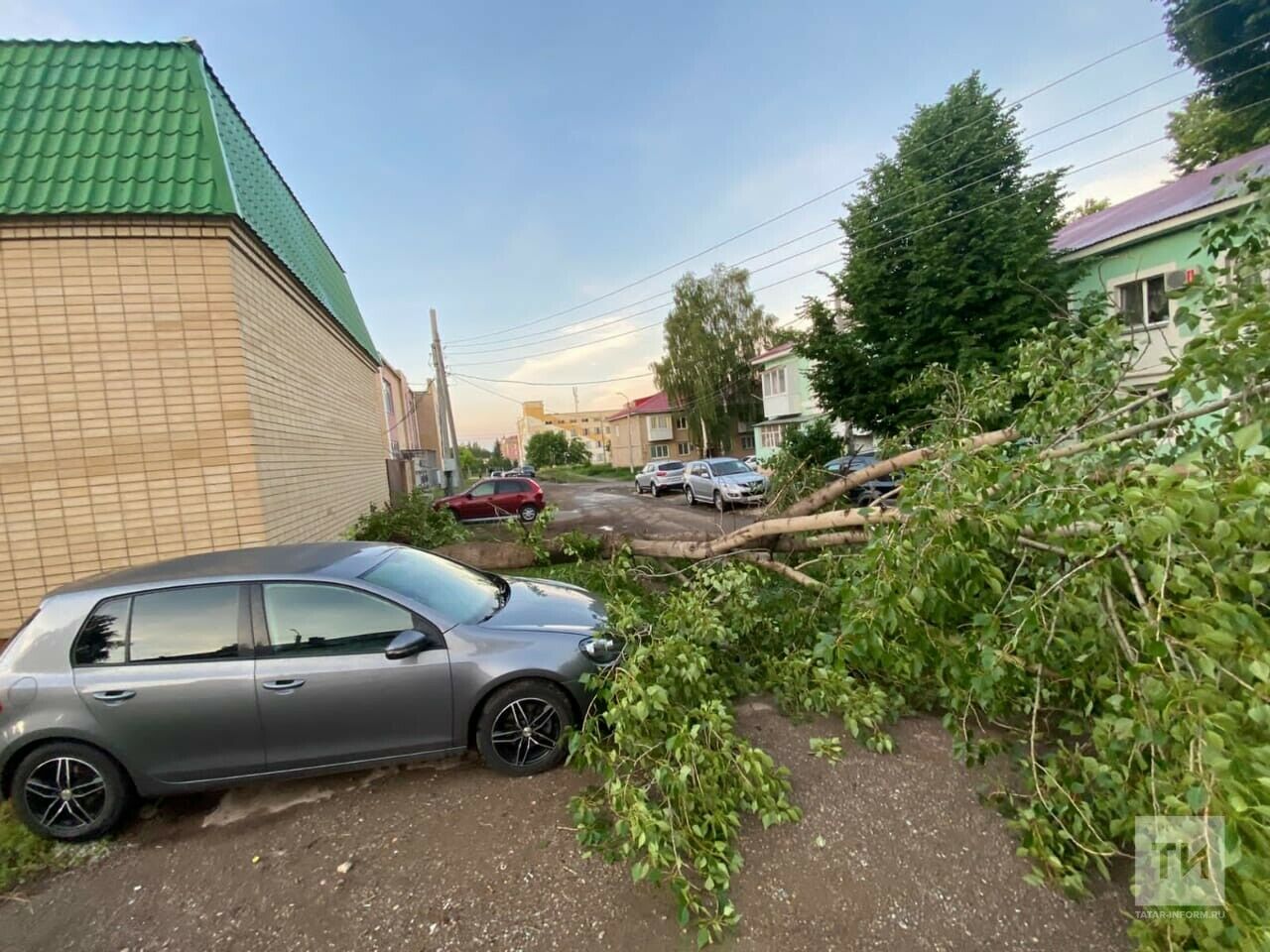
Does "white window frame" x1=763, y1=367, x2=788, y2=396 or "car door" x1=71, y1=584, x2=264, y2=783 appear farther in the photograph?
"white window frame" x1=763, y1=367, x2=788, y2=396

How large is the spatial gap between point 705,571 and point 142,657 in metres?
3.32

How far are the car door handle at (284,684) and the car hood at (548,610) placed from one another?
0.98 m

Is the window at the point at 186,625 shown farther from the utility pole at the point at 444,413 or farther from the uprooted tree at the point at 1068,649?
the utility pole at the point at 444,413

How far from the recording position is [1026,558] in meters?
2.64

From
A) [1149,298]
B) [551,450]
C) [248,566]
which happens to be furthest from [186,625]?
[551,450]

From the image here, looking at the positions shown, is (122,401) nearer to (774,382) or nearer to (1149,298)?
(1149,298)

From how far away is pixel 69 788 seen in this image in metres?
2.76

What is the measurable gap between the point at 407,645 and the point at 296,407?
18.6 feet

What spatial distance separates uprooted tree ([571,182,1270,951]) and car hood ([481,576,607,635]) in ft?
1.10

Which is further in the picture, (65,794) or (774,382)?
(774,382)

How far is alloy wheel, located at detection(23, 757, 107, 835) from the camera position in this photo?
2750mm

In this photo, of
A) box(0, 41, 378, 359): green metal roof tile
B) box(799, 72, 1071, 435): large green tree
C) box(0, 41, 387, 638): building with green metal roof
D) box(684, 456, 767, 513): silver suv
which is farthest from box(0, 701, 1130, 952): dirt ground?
box(684, 456, 767, 513): silver suv

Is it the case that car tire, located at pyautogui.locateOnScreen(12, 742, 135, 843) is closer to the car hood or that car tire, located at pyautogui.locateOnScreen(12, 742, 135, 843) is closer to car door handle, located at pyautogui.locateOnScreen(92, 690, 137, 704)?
car door handle, located at pyautogui.locateOnScreen(92, 690, 137, 704)

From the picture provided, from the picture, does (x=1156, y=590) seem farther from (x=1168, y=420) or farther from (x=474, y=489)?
(x=474, y=489)
